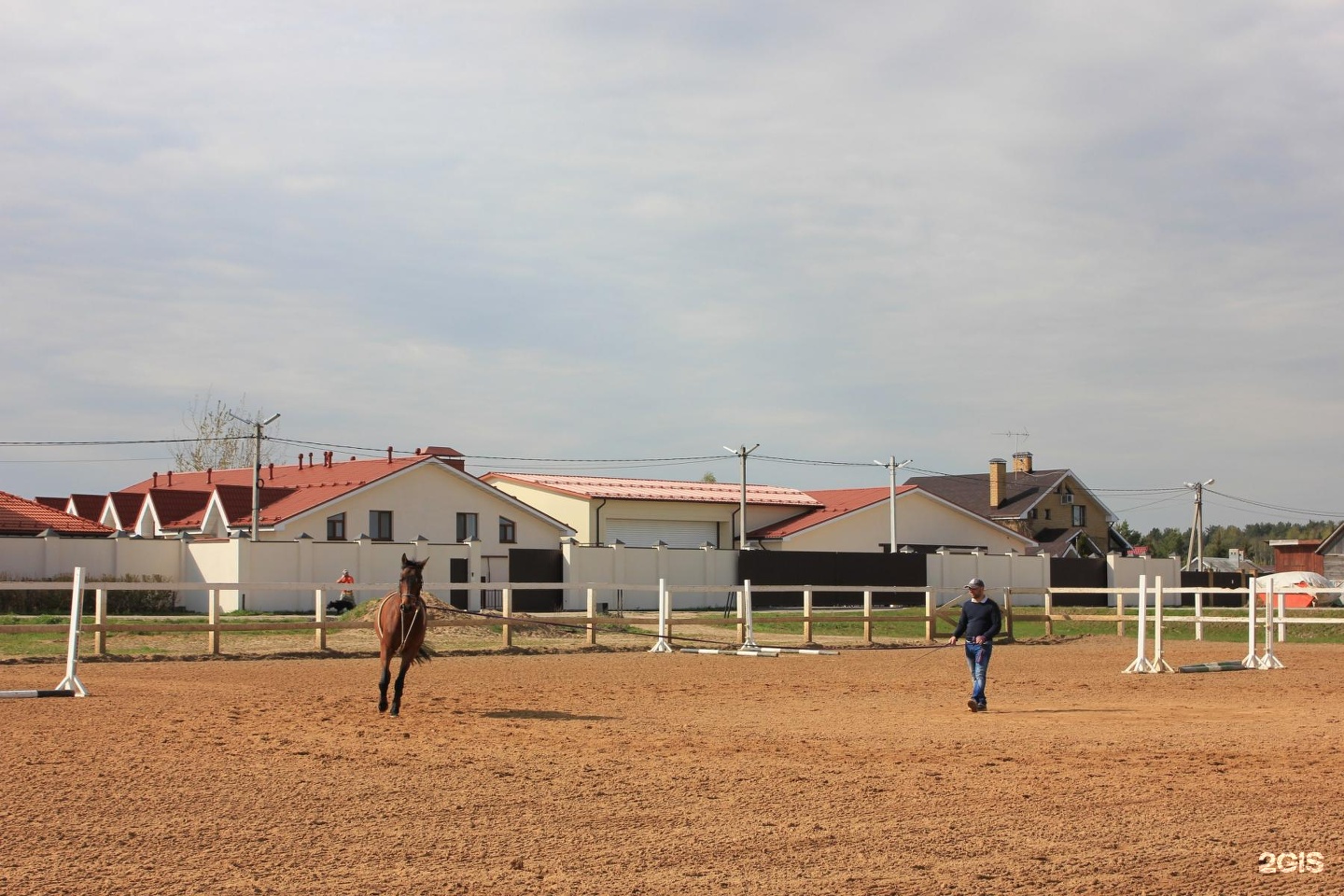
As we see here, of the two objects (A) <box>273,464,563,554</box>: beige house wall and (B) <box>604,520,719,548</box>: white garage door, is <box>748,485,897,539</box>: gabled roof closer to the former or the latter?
(B) <box>604,520,719,548</box>: white garage door

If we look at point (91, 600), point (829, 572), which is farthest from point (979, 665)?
point (829, 572)

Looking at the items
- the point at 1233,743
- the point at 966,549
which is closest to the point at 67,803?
the point at 1233,743

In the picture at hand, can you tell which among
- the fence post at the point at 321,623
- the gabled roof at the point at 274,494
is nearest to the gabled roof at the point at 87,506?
the gabled roof at the point at 274,494

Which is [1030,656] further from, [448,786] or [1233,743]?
[448,786]

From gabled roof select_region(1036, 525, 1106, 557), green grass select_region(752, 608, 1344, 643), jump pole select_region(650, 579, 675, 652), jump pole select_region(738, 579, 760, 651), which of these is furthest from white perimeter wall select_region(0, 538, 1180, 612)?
gabled roof select_region(1036, 525, 1106, 557)

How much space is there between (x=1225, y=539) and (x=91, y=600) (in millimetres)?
161235

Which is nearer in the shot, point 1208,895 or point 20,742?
point 1208,895

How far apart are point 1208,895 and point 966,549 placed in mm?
54170

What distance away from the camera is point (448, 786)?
31.9 ft

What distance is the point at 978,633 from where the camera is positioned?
51.4 ft

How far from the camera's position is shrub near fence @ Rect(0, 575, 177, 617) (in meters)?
37.2

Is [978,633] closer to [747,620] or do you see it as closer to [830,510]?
[747,620]

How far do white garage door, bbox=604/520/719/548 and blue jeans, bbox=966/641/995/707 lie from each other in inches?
1543

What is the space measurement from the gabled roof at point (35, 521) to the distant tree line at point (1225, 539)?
90.7 metres
